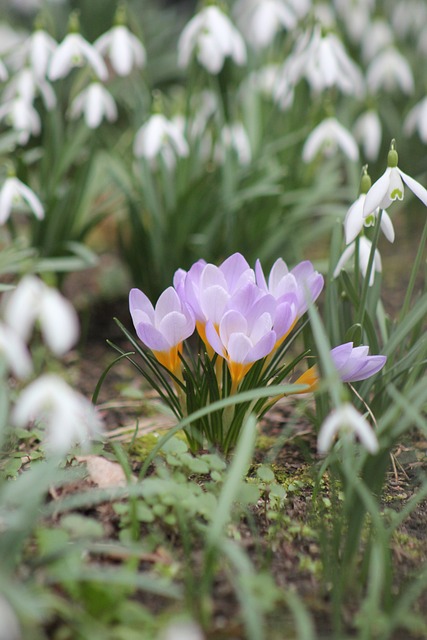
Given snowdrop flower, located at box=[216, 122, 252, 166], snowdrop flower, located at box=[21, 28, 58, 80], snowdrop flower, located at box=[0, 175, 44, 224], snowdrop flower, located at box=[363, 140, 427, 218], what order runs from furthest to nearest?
snowdrop flower, located at box=[216, 122, 252, 166] → snowdrop flower, located at box=[21, 28, 58, 80] → snowdrop flower, located at box=[0, 175, 44, 224] → snowdrop flower, located at box=[363, 140, 427, 218]

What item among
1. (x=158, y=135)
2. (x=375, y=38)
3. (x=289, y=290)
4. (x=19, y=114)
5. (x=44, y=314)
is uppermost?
(x=44, y=314)

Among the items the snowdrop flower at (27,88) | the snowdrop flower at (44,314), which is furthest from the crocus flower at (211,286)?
the snowdrop flower at (27,88)

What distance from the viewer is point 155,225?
293 cm

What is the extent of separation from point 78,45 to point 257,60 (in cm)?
134

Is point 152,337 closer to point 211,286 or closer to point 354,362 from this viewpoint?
point 211,286

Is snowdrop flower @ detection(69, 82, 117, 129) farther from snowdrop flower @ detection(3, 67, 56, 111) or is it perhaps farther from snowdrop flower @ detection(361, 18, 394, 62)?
snowdrop flower @ detection(361, 18, 394, 62)

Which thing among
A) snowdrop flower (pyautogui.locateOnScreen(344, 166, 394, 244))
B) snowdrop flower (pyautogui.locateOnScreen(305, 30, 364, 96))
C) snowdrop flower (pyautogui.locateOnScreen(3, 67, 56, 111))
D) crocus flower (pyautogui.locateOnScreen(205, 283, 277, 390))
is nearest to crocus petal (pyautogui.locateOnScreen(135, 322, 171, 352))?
crocus flower (pyautogui.locateOnScreen(205, 283, 277, 390))

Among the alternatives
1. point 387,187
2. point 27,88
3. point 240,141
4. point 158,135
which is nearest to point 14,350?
point 387,187

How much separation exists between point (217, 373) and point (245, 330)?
0.22 meters

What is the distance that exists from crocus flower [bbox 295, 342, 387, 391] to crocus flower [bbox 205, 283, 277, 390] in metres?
0.15

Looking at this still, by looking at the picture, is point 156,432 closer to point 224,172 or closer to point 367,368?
point 367,368

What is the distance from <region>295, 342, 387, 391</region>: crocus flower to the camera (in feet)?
5.47

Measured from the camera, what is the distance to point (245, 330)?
1.68 m

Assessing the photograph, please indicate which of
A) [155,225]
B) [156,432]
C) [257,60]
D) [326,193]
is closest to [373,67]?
[257,60]
